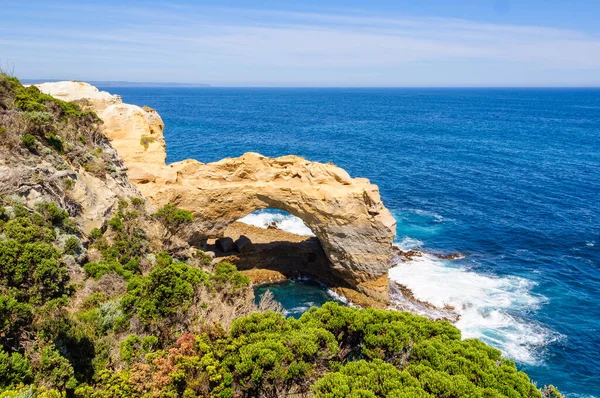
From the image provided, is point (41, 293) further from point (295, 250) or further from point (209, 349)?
point (295, 250)

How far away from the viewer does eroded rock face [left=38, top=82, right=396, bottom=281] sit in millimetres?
28922

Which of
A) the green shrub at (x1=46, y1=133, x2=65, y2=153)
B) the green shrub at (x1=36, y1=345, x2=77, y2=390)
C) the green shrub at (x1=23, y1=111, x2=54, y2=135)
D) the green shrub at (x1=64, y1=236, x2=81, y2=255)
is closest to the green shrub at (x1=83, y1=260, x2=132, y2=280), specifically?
the green shrub at (x1=64, y1=236, x2=81, y2=255)

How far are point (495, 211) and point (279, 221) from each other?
2444 cm

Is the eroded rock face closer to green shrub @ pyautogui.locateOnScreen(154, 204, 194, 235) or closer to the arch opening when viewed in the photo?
green shrub @ pyautogui.locateOnScreen(154, 204, 194, 235)

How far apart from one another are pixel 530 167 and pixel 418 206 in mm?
26205

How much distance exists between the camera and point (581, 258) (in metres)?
35.5

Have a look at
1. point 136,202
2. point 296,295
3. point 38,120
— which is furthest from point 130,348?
point 296,295

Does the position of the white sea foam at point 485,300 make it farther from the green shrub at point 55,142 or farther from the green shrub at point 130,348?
the green shrub at point 55,142

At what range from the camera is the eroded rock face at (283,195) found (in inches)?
1139

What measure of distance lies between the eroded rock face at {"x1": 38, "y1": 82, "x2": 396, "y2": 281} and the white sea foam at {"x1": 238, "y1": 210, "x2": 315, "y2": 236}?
31.8 ft

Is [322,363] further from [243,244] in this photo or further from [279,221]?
[279,221]

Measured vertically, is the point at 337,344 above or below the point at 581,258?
above

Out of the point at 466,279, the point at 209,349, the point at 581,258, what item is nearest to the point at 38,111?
the point at 209,349

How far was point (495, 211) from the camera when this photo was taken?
45.9m
